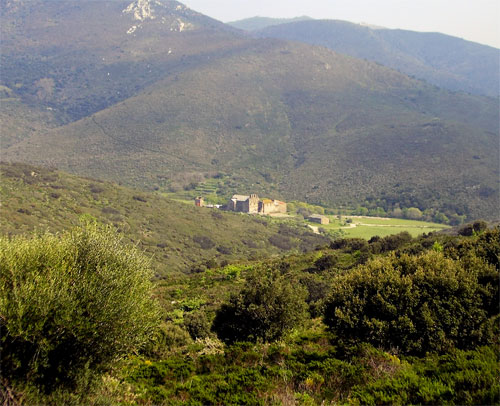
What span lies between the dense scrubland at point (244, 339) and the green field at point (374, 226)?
59.1 m

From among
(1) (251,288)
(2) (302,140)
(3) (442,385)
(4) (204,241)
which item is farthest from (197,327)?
(2) (302,140)

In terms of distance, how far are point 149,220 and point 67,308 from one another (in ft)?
199

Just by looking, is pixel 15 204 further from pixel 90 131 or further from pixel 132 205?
pixel 90 131

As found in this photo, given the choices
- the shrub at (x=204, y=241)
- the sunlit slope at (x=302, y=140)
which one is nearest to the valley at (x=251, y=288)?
the shrub at (x=204, y=241)

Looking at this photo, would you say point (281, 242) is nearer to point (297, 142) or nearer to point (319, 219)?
point (319, 219)

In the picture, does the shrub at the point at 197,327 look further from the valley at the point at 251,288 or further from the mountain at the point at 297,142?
the mountain at the point at 297,142

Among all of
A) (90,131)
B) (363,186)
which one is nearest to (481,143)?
(363,186)

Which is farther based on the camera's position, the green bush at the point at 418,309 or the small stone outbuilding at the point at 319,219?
the small stone outbuilding at the point at 319,219

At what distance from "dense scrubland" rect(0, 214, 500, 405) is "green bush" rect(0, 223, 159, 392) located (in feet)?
0.09

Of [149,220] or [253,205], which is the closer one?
[149,220]

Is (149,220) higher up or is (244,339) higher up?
(244,339)

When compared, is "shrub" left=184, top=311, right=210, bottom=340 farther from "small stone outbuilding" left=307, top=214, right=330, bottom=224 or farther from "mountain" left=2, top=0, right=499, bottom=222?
"mountain" left=2, top=0, right=499, bottom=222

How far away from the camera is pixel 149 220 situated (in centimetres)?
6812

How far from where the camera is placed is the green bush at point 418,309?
38.5 ft
